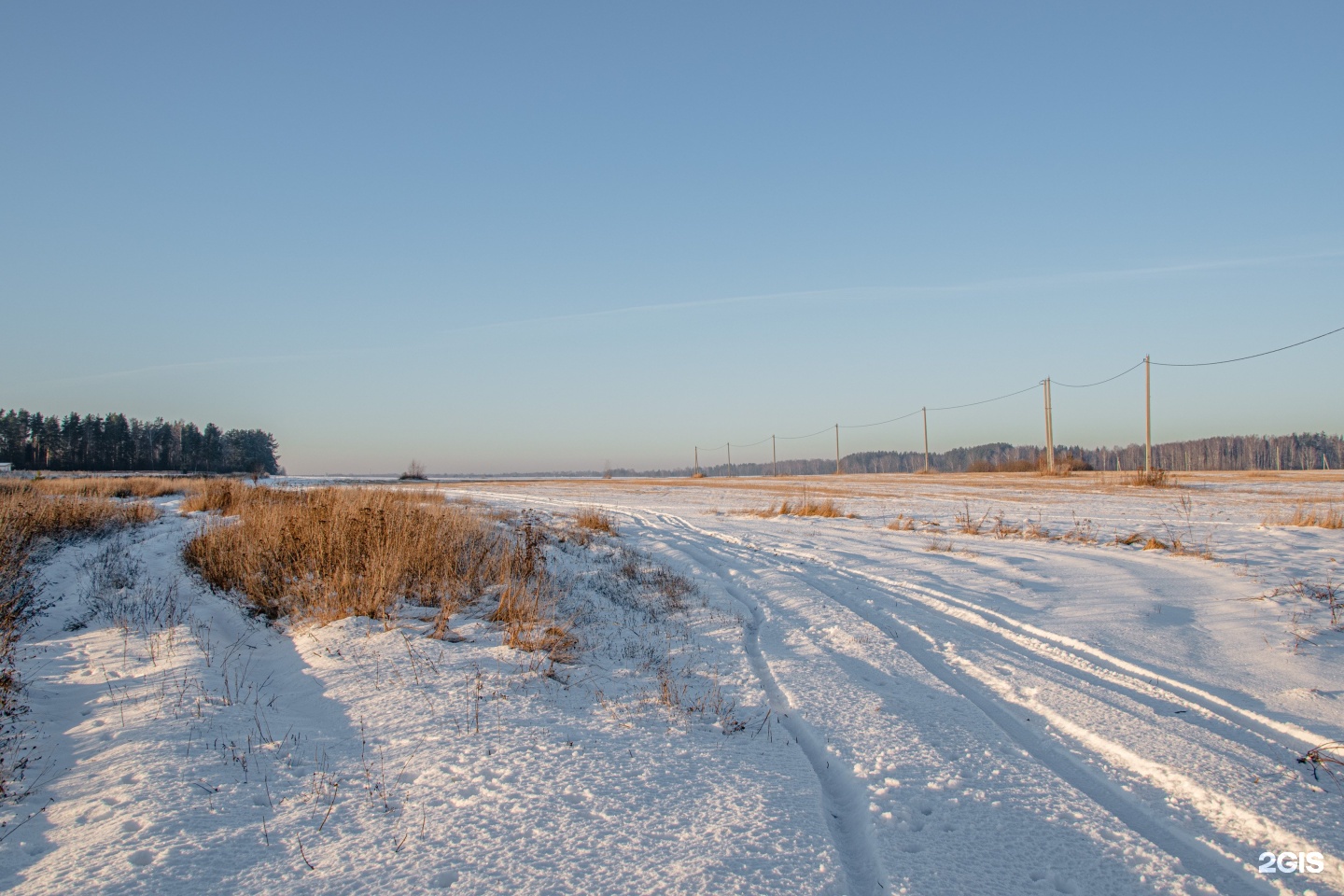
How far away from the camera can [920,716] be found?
169 inches

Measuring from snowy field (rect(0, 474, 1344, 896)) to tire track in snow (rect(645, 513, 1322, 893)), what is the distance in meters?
0.02

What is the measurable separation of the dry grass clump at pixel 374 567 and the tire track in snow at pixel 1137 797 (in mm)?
3464

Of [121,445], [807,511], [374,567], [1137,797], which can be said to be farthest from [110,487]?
[121,445]

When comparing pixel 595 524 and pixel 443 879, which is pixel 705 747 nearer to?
pixel 443 879

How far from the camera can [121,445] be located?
84812mm

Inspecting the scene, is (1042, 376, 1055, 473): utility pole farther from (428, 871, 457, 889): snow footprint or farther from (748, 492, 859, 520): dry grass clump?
(428, 871, 457, 889): snow footprint

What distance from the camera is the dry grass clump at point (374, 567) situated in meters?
6.52

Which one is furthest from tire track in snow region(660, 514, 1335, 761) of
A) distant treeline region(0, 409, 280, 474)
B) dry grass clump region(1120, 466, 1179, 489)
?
distant treeline region(0, 409, 280, 474)

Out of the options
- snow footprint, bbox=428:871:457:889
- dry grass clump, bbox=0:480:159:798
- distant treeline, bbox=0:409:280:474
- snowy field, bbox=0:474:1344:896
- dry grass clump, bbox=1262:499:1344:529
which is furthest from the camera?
distant treeline, bbox=0:409:280:474

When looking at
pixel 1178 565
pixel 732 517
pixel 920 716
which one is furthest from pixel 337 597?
pixel 732 517

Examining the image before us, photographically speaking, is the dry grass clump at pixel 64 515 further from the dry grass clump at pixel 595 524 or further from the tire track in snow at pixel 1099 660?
the tire track in snow at pixel 1099 660

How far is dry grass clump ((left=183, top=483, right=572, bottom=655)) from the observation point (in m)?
6.52

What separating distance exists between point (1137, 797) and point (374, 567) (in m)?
6.56

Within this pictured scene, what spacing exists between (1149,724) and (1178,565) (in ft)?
23.2
